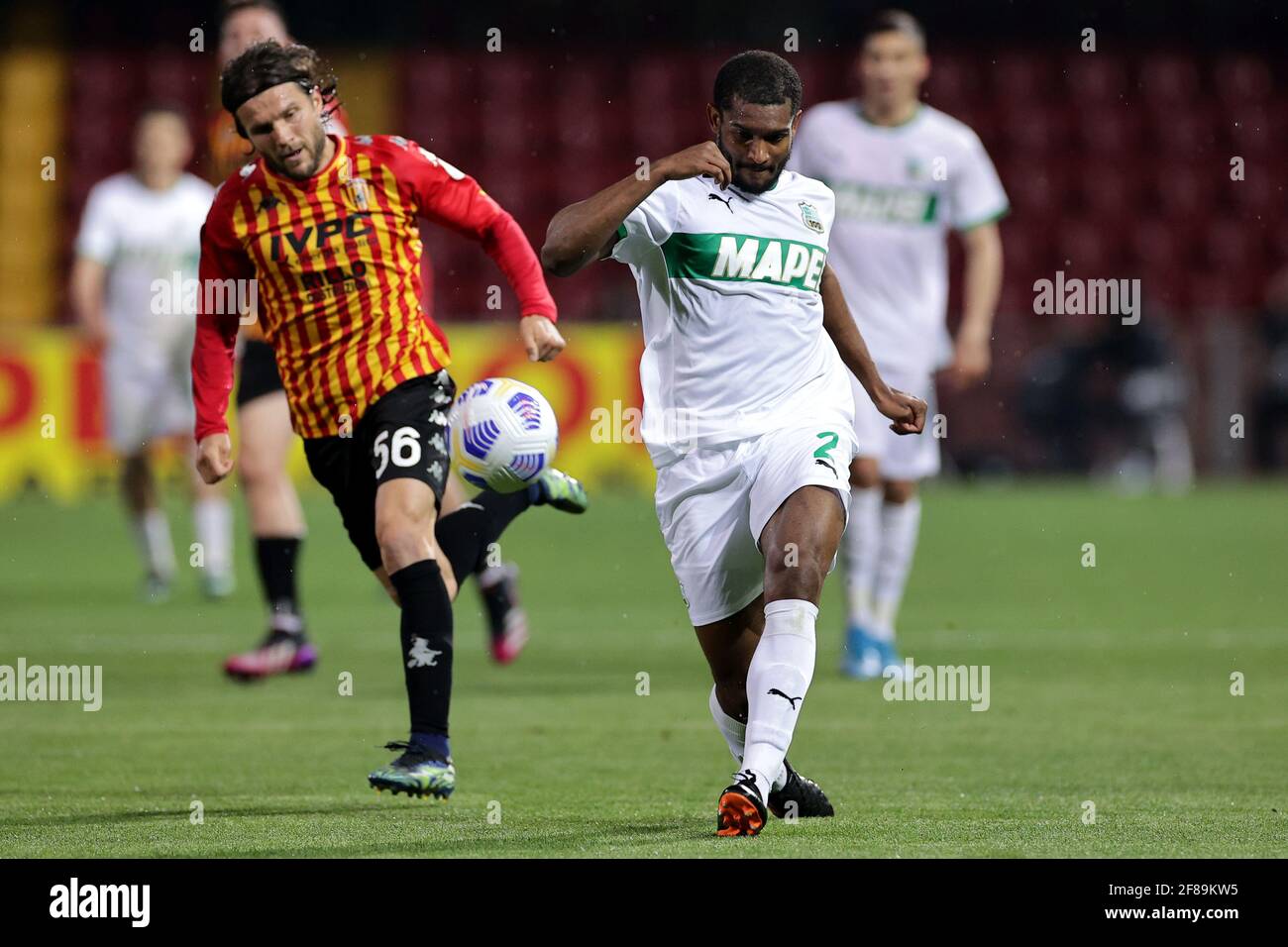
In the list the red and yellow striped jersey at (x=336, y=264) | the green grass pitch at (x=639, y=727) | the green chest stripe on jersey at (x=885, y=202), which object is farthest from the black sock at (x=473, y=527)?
the green chest stripe on jersey at (x=885, y=202)

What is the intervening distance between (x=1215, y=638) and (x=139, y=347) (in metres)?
6.37

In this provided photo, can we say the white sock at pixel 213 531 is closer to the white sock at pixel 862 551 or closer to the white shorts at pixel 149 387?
the white shorts at pixel 149 387

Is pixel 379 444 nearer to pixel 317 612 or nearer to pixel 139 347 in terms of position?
pixel 317 612

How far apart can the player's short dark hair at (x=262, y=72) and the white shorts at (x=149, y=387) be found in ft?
22.0

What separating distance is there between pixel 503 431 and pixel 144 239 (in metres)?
6.90

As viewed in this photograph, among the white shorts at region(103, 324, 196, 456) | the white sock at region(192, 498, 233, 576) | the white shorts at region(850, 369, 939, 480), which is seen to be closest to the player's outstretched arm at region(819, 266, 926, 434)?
the white shorts at region(850, 369, 939, 480)

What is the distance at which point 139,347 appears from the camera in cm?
1241

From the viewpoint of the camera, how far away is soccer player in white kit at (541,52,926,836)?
5086 millimetres

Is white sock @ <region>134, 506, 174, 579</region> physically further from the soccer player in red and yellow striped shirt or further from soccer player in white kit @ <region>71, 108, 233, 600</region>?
the soccer player in red and yellow striped shirt

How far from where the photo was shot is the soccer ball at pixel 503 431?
20.2 ft

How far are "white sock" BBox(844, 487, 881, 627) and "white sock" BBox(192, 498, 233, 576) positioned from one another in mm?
4170

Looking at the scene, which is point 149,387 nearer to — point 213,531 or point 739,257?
point 213,531

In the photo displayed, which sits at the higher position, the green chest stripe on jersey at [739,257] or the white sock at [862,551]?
the green chest stripe on jersey at [739,257]

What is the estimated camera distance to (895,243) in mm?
8945
